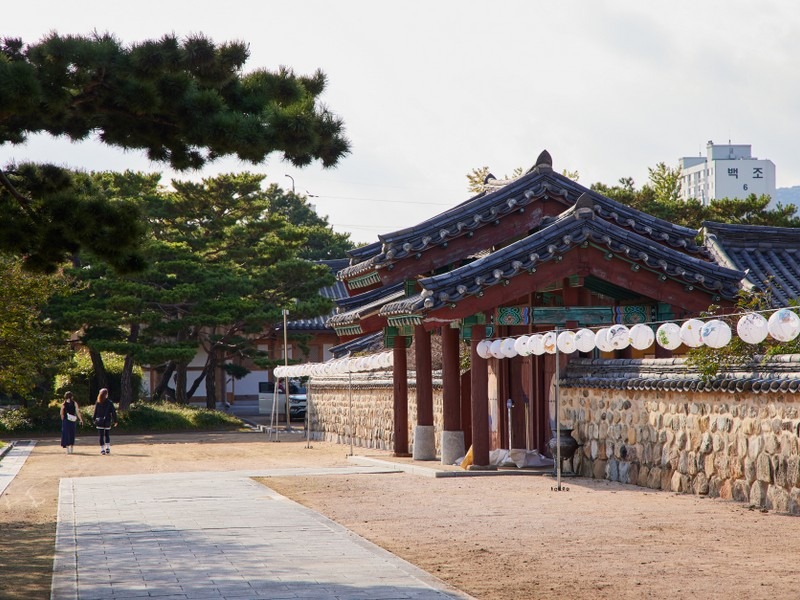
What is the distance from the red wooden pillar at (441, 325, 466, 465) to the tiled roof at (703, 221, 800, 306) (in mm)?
7582

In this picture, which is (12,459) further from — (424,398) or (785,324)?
(785,324)

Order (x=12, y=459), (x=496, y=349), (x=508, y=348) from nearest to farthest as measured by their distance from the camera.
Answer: (x=508, y=348), (x=496, y=349), (x=12, y=459)

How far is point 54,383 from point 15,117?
3432 centimetres

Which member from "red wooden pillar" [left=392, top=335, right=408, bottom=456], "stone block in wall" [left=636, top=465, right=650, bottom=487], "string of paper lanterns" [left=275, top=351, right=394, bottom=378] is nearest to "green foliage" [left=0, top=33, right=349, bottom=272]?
"stone block in wall" [left=636, top=465, right=650, bottom=487]

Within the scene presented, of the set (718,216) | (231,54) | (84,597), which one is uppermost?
(718,216)

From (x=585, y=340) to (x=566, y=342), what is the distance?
1.73ft

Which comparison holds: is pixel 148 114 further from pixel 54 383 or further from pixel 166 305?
pixel 54 383

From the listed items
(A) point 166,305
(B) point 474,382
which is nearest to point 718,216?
(A) point 166,305

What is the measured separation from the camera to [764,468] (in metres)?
13.0

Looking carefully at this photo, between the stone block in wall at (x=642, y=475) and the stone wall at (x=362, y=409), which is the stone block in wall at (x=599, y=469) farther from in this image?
the stone wall at (x=362, y=409)

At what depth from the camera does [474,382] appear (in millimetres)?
19188

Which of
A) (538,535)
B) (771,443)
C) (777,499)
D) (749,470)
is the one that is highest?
(771,443)

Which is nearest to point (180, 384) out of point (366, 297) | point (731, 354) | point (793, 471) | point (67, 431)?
point (67, 431)

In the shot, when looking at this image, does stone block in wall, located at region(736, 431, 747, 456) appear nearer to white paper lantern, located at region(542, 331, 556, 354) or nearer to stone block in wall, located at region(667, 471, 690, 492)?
stone block in wall, located at region(667, 471, 690, 492)
